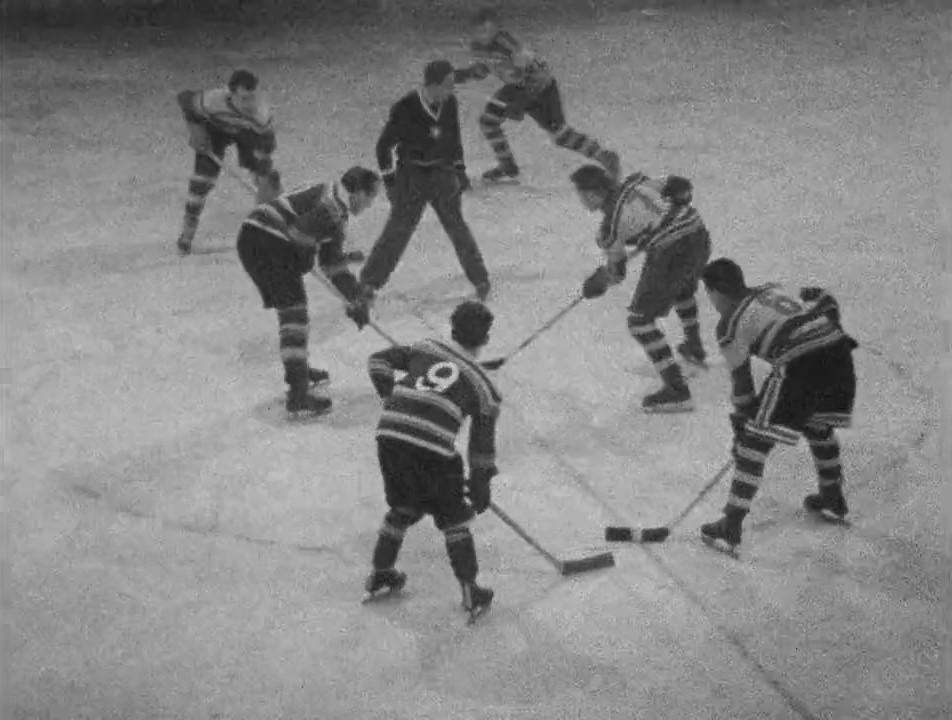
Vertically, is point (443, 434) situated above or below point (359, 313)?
above

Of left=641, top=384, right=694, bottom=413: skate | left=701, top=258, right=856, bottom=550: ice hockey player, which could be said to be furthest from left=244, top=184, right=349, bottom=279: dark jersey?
left=701, top=258, right=856, bottom=550: ice hockey player

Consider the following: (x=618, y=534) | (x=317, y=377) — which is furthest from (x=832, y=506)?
(x=317, y=377)

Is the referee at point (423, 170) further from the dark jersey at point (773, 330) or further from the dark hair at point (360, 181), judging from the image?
the dark jersey at point (773, 330)

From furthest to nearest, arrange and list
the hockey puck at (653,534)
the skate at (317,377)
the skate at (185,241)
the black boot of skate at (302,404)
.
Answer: the skate at (185,241)
the skate at (317,377)
the black boot of skate at (302,404)
the hockey puck at (653,534)

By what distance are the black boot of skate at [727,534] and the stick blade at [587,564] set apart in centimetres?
46

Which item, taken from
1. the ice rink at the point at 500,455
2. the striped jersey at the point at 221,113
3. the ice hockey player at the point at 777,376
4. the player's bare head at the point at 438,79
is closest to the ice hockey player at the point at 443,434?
the ice rink at the point at 500,455

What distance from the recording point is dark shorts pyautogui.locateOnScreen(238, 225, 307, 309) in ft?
21.2

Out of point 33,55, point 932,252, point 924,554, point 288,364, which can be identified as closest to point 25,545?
point 288,364

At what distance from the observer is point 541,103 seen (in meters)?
9.17

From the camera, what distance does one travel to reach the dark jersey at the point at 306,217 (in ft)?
21.0

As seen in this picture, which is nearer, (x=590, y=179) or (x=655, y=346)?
(x=590, y=179)

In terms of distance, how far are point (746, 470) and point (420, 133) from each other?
10.0 ft

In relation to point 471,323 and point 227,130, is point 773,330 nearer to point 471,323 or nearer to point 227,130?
point 471,323

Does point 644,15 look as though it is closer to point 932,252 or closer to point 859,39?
point 859,39
